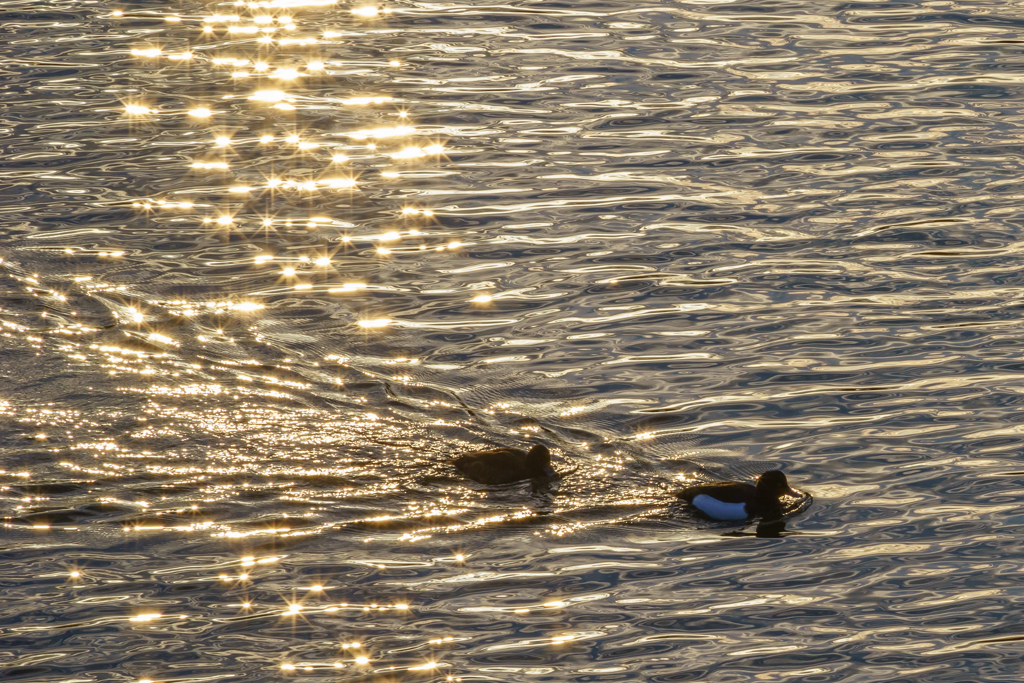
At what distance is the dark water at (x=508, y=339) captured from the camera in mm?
11273

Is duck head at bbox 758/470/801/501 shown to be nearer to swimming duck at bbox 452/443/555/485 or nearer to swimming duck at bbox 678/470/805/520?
swimming duck at bbox 678/470/805/520

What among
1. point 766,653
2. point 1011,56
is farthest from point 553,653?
point 1011,56

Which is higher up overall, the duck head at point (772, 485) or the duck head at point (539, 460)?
the duck head at point (539, 460)

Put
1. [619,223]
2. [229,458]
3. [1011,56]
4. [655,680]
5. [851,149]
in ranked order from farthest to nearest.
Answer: [1011,56] → [851,149] → [619,223] → [229,458] → [655,680]

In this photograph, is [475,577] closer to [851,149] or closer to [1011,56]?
[851,149]

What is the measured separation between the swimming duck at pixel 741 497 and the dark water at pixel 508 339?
0.58 feet

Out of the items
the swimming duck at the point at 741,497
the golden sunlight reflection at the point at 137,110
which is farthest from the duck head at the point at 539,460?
the golden sunlight reflection at the point at 137,110

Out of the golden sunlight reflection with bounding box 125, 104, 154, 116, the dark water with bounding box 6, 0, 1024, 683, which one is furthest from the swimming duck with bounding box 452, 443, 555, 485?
the golden sunlight reflection with bounding box 125, 104, 154, 116

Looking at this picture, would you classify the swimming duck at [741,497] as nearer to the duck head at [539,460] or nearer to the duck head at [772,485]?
the duck head at [772,485]

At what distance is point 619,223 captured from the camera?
18.5 metres

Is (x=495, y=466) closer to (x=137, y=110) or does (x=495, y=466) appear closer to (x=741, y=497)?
(x=741, y=497)

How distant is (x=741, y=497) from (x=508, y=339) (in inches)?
167

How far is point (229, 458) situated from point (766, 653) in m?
5.37

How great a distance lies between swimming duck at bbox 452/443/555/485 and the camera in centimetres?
1284
